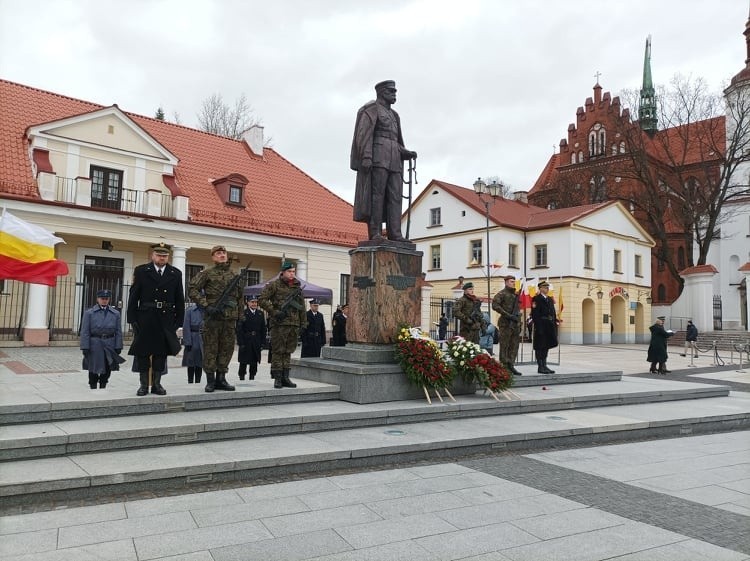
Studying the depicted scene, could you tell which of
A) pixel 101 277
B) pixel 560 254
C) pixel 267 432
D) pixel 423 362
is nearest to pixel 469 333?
pixel 423 362

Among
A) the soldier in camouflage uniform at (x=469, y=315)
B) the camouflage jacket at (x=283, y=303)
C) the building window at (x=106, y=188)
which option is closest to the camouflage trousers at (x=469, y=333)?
the soldier in camouflage uniform at (x=469, y=315)

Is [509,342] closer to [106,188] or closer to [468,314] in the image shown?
[468,314]

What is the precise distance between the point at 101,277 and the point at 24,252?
48.2ft

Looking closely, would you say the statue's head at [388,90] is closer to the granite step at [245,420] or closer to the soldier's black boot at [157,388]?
the granite step at [245,420]

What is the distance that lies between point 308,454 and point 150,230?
57.6 feet

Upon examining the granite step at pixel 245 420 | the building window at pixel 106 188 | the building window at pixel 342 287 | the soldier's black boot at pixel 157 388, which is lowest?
the granite step at pixel 245 420

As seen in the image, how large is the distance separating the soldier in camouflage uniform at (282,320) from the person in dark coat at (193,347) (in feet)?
5.52

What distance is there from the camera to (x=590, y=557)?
12.6 ft

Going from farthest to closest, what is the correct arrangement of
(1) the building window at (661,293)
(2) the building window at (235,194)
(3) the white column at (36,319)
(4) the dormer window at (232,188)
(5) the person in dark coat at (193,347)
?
(1) the building window at (661,293), (2) the building window at (235,194), (4) the dormer window at (232,188), (3) the white column at (36,319), (5) the person in dark coat at (193,347)

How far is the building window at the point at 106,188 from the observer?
21250 mm

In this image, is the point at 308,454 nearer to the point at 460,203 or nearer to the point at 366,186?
the point at 366,186

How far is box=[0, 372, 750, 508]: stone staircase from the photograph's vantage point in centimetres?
524

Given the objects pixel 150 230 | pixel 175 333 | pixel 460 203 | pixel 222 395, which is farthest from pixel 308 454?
pixel 460 203

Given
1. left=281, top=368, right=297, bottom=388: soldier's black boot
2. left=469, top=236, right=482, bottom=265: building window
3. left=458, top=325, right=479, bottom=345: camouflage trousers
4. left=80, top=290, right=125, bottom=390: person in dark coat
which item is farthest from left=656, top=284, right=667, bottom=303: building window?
left=80, top=290, right=125, bottom=390: person in dark coat
